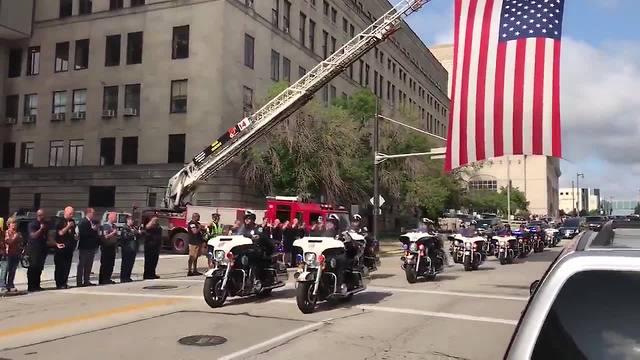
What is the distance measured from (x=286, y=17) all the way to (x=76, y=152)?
18.3m

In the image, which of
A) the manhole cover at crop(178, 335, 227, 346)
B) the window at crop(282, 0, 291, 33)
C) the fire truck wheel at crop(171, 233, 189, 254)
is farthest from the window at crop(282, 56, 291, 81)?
the manhole cover at crop(178, 335, 227, 346)

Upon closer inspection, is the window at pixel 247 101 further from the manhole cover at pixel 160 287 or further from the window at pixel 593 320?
the window at pixel 593 320

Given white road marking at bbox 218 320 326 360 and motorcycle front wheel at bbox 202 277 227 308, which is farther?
motorcycle front wheel at bbox 202 277 227 308

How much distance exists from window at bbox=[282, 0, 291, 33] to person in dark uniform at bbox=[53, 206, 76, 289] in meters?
33.4

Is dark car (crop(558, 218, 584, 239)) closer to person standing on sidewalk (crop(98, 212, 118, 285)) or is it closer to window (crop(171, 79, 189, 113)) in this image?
window (crop(171, 79, 189, 113))

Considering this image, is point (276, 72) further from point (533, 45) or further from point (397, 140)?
point (533, 45)

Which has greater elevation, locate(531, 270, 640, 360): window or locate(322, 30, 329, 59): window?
locate(322, 30, 329, 59): window

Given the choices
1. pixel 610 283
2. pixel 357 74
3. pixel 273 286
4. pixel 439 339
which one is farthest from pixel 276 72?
pixel 610 283

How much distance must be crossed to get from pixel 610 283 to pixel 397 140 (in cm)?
4240

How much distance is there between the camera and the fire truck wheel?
26.4 meters

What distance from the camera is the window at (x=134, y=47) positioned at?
4056 cm

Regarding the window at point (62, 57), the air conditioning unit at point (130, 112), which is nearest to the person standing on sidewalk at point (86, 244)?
the air conditioning unit at point (130, 112)

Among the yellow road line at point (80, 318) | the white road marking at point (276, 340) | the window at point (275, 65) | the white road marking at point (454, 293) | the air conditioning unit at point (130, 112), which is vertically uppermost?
the window at point (275, 65)

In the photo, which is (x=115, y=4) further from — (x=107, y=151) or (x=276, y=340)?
(x=276, y=340)
